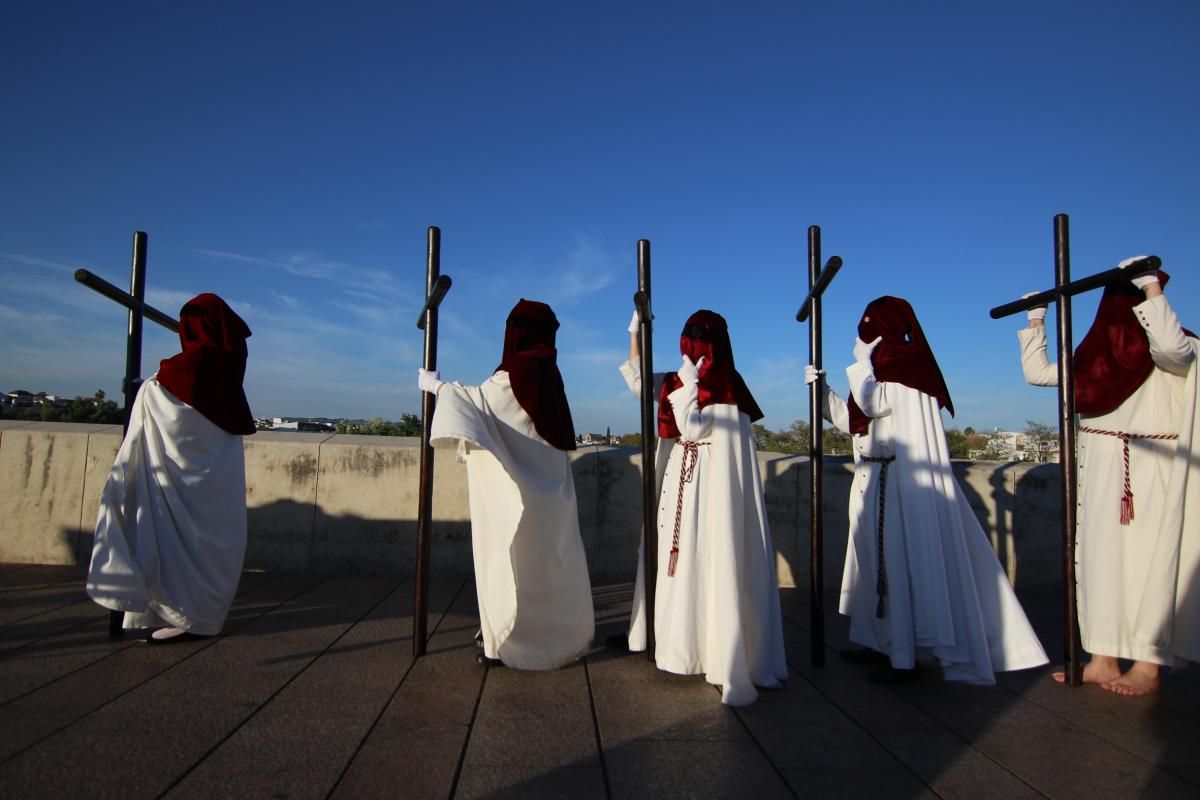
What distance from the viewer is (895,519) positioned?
15.1 feet

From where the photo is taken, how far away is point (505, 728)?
3.39 metres

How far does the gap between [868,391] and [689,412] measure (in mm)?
1207

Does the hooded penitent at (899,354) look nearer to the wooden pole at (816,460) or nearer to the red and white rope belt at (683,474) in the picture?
the wooden pole at (816,460)

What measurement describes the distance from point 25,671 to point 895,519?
4.91 metres

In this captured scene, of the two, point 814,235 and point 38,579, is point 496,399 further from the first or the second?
point 38,579

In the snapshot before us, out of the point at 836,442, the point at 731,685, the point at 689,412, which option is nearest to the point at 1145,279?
the point at 689,412

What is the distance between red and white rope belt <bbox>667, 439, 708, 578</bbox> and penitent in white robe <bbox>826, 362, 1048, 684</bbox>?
1.07 metres

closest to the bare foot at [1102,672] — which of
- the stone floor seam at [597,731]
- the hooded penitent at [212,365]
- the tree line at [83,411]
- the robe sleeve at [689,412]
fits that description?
the robe sleeve at [689,412]

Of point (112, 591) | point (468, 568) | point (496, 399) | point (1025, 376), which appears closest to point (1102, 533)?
point (1025, 376)

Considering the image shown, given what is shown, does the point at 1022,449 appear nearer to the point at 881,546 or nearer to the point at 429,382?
the point at 881,546

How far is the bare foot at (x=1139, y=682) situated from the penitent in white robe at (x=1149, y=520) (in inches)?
6.3

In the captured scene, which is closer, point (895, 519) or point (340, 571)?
point (895, 519)

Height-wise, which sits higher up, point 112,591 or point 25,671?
point 112,591

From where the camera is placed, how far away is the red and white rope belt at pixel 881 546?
14.9 feet
